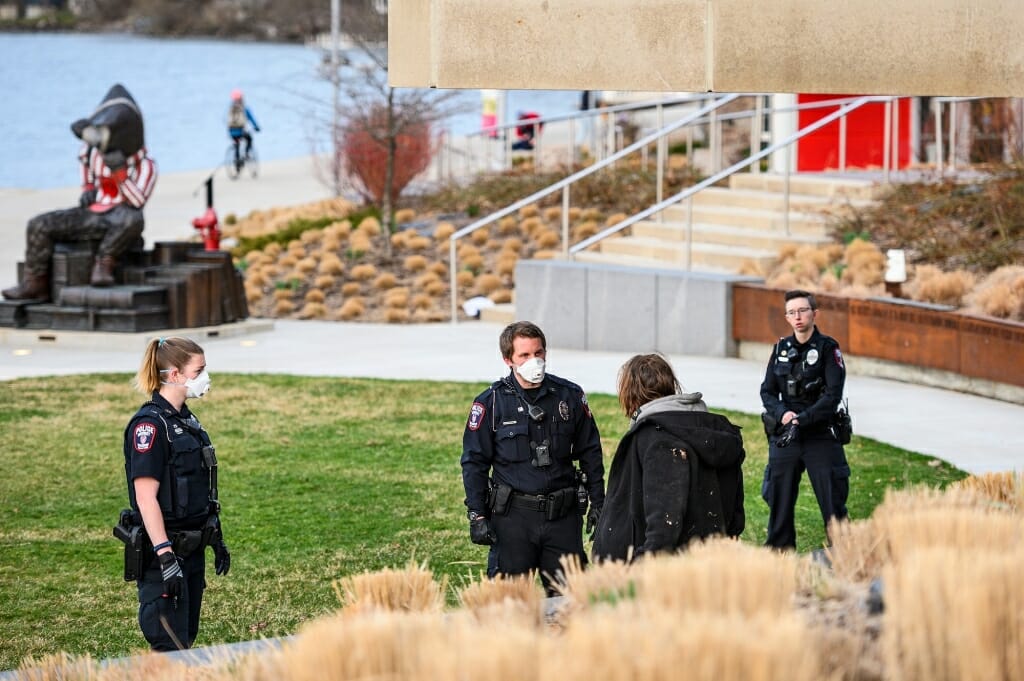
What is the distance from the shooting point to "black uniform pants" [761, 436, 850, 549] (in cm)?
784

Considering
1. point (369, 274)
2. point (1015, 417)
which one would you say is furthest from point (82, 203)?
point (1015, 417)

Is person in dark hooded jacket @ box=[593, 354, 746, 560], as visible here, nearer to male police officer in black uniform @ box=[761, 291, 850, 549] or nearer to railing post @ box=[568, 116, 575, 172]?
male police officer in black uniform @ box=[761, 291, 850, 549]

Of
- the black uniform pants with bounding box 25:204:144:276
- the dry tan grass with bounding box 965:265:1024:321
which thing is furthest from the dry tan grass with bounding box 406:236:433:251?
the dry tan grass with bounding box 965:265:1024:321

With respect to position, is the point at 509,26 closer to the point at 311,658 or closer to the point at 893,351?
the point at 311,658

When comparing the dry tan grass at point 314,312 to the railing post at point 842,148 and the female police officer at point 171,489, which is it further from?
the female police officer at point 171,489

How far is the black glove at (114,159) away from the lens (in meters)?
16.8

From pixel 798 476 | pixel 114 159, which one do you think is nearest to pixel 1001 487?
pixel 798 476

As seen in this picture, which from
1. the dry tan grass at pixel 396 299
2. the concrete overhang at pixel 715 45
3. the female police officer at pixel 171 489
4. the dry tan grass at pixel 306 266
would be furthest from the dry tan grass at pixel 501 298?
the female police officer at pixel 171 489

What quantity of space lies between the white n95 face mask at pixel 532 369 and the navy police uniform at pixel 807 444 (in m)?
2.18

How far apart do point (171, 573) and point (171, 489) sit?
0.32m

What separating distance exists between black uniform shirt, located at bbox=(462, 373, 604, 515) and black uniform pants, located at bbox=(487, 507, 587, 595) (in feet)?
0.32

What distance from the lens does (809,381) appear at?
7836mm

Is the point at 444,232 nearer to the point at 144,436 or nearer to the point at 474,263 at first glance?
the point at 474,263

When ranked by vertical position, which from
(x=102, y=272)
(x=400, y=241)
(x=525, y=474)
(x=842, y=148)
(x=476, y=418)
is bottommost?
(x=525, y=474)
